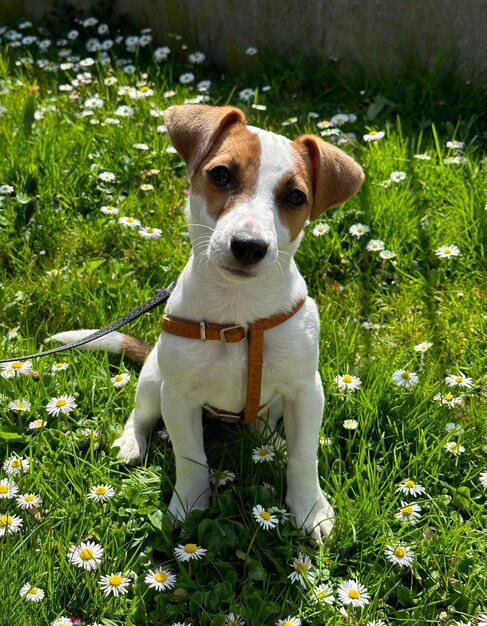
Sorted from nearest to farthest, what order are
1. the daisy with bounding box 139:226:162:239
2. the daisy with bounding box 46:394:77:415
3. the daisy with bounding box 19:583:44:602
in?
the daisy with bounding box 19:583:44:602 → the daisy with bounding box 46:394:77:415 → the daisy with bounding box 139:226:162:239

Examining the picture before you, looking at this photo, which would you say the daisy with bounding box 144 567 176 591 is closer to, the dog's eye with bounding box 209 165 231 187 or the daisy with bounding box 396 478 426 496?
the daisy with bounding box 396 478 426 496

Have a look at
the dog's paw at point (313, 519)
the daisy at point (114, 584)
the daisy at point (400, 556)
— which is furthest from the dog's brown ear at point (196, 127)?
the daisy at point (400, 556)

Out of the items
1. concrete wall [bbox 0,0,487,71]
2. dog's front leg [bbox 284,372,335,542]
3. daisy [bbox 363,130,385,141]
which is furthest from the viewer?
concrete wall [bbox 0,0,487,71]

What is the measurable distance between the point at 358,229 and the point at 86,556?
2243mm

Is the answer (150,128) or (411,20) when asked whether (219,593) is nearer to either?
(150,128)

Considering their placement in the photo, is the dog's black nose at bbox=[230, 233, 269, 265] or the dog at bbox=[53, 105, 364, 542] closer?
the dog's black nose at bbox=[230, 233, 269, 265]

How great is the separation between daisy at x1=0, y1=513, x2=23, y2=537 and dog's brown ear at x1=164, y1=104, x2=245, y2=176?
1.35m

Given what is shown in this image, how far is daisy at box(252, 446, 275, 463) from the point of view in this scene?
9.43ft

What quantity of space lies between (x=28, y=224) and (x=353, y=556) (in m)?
2.67

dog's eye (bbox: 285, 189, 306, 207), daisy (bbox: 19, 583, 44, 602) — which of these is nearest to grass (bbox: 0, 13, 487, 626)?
daisy (bbox: 19, 583, 44, 602)

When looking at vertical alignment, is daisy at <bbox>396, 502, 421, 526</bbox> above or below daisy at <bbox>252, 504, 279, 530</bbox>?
below

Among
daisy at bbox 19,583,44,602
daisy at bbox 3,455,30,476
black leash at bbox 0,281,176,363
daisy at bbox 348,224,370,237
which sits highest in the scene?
black leash at bbox 0,281,176,363

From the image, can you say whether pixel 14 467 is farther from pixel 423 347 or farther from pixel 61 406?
pixel 423 347

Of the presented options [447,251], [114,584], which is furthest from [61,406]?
[447,251]
